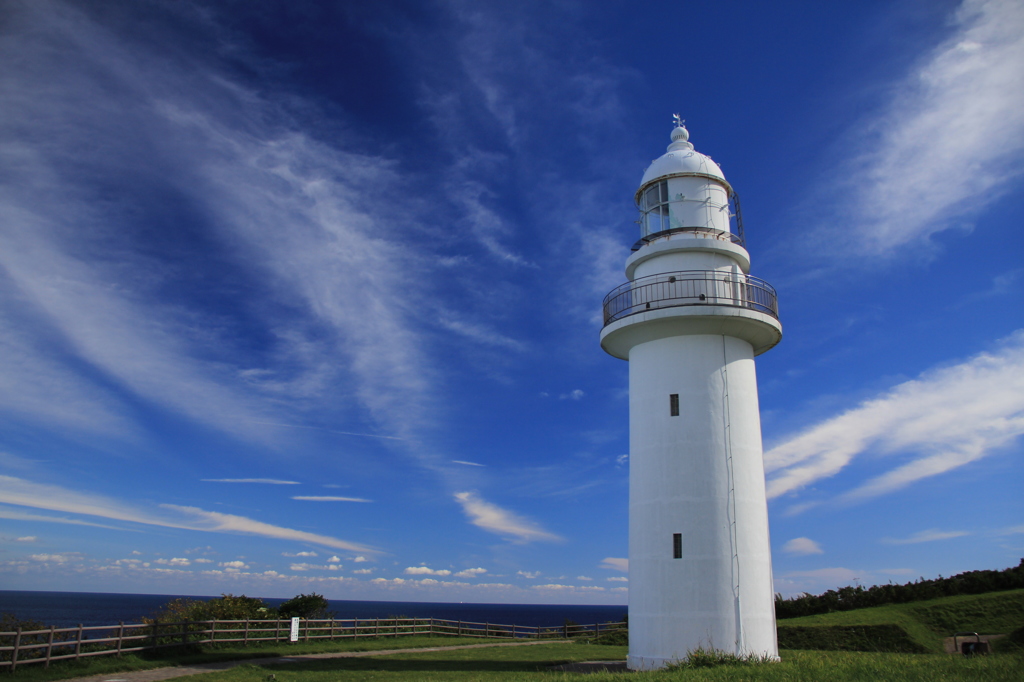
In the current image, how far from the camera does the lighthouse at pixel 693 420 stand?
51.0ft

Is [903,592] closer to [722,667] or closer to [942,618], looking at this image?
[942,618]

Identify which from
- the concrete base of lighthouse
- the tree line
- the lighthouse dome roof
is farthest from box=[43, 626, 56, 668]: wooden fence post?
the tree line

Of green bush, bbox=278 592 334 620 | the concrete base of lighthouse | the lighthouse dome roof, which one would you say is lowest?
green bush, bbox=278 592 334 620

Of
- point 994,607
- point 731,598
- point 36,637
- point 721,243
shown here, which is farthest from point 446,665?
point 994,607

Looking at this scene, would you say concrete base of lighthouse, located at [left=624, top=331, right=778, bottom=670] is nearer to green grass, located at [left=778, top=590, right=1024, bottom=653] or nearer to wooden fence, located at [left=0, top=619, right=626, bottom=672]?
green grass, located at [left=778, top=590, right=1024, bottom=653]

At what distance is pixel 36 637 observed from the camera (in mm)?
16359

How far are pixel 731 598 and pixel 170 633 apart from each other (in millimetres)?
16481

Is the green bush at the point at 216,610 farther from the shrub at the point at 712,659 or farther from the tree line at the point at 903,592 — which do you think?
the tree line at the point at 903,592

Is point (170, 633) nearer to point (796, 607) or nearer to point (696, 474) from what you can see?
point (696, 474)

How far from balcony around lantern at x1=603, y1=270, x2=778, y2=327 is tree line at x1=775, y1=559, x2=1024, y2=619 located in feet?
46.3

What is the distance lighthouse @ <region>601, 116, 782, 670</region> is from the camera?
15.5 meters

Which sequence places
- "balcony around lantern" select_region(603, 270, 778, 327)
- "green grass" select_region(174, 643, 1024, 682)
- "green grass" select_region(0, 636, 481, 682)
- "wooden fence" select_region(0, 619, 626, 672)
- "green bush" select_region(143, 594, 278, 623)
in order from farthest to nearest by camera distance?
1. "green bush" select_region(143, 594, 278, 623)
2. "balcony around lantern" select_region(603, 270, 778, 327)
3. "wooden fence" select_region(0, 619, 626, 672)
4. "green grass" select_region(0, 636, 481, 682)
5. "green grass" select_region(174, 643, 1024, 682)

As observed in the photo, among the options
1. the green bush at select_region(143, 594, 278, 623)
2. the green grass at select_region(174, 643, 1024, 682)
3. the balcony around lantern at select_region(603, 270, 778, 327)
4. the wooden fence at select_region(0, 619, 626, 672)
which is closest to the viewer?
the green grass at select_region(174, 643, 1024, 682)

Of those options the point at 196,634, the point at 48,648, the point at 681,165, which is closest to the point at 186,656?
the point at 196,634
